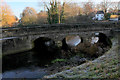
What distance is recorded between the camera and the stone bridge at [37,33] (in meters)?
16.0

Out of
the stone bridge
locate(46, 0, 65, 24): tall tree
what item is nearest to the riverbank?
the stone bridge

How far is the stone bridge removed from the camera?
16023 millimetres

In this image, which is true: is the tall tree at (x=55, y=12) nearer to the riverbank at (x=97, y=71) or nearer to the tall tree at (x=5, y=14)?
the tall tree at (x=5, y=14)

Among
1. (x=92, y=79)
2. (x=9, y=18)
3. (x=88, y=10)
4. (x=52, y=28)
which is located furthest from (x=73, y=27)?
(x=88, y=10)

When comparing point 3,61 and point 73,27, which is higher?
point 73,27

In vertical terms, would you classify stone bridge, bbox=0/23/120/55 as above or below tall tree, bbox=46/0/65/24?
below

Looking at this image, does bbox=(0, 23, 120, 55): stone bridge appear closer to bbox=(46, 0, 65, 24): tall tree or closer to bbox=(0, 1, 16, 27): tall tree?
bbox=(46, 0, 65, 24): tall tree

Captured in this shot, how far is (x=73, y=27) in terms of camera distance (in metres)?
19.0

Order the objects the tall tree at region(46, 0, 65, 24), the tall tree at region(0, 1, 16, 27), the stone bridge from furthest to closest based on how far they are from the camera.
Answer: the tall tree at region(46, 0, 65, 24) < the tall tree at region(0, 1, 16, 27) < the stone bridge

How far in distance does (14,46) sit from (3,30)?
294 cm

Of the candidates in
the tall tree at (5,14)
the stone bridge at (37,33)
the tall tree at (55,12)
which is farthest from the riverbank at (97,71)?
the tall tree at (5,14)

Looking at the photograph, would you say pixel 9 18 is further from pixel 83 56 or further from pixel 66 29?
pixel 83 56

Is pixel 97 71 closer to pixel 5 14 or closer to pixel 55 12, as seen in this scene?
pixel 55 12

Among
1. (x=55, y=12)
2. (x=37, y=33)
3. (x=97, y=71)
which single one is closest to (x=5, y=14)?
(x=55, y=12)
